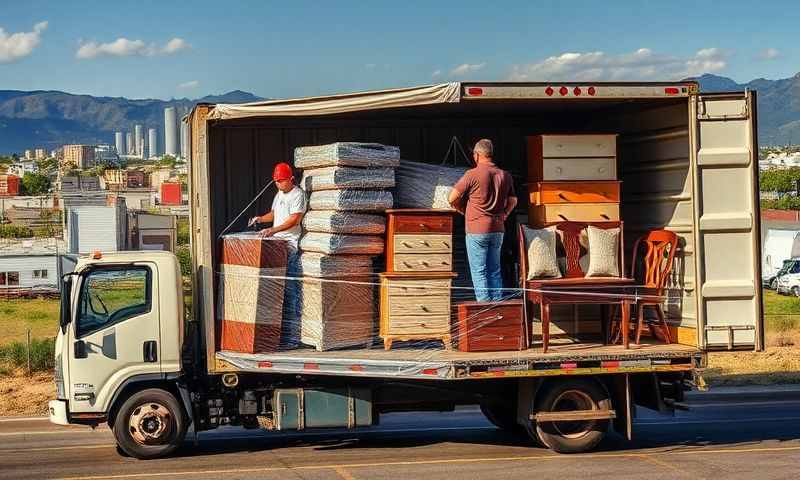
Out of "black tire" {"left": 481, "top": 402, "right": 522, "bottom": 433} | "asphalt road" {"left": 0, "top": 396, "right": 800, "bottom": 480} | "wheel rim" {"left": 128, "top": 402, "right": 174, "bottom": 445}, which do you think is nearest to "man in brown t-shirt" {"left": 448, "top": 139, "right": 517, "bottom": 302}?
"black tire" {"left": 481, "top": 402, "right": 522, "bottom": 433}

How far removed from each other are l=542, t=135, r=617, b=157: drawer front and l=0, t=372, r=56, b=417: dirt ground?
27.7 ft

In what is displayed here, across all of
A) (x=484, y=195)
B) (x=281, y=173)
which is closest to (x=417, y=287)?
(x=484, y=195)

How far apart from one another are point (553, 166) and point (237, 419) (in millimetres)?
4459

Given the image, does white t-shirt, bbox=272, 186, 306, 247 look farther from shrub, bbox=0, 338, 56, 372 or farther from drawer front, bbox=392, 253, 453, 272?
shrub, bbox=0, 338, 56, 372

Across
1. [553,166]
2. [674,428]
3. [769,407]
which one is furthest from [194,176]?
[769,407]

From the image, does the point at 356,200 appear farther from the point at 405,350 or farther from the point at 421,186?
the point at 405,350

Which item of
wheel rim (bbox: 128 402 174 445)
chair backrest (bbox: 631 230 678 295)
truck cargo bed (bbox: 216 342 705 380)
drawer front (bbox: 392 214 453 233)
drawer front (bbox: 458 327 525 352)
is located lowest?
wheel rim (bbox: 128 402 174 445)

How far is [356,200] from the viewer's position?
11570mm

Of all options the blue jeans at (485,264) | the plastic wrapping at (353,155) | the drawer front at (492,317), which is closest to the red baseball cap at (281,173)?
the plastic wrapping at (353,155)

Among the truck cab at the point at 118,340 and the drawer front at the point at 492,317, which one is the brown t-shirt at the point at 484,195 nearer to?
the drawer front at the point at 492,317

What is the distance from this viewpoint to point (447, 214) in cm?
1171

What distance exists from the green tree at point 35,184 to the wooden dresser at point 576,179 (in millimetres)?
167210

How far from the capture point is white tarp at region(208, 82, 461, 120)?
10.8m

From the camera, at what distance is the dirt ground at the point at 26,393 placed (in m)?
15.9
